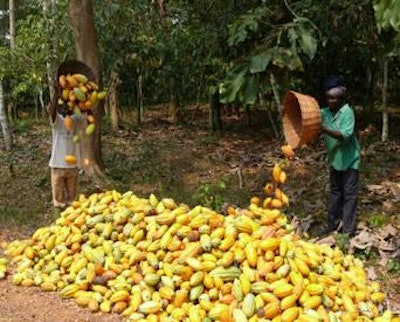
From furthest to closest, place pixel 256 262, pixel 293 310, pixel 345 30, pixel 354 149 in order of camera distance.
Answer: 1. pixel 345 30
2. pixel 354 149
3. pixel 256 262
4. pixel 293 310

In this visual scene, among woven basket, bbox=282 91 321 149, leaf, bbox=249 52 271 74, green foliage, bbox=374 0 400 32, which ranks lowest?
woven basket, bbox=282 91 321 149

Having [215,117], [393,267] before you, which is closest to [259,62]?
[393,267]

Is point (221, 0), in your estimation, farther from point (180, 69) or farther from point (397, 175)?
point (397, 175)

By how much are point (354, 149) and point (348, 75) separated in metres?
7.84

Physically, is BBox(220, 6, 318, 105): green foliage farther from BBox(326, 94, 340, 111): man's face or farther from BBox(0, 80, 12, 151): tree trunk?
BBox(0, 80, 12, 151): tree trunk

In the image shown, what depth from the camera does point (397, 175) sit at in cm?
705

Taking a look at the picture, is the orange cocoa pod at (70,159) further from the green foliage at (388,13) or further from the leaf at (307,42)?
the green foliage at (388,13)

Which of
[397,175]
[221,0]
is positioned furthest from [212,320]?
[221,0]

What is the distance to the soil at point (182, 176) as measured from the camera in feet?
12.9

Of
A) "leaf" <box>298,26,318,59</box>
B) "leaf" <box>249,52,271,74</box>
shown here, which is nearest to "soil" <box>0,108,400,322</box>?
"leaf" <box>249,52,271,74</box>

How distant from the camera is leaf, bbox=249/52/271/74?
7.76 feet

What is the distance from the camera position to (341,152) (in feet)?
15.5

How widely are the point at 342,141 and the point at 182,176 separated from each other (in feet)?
11.1

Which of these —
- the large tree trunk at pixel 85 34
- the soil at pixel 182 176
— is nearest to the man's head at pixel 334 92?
the soil at pixel 182 176
